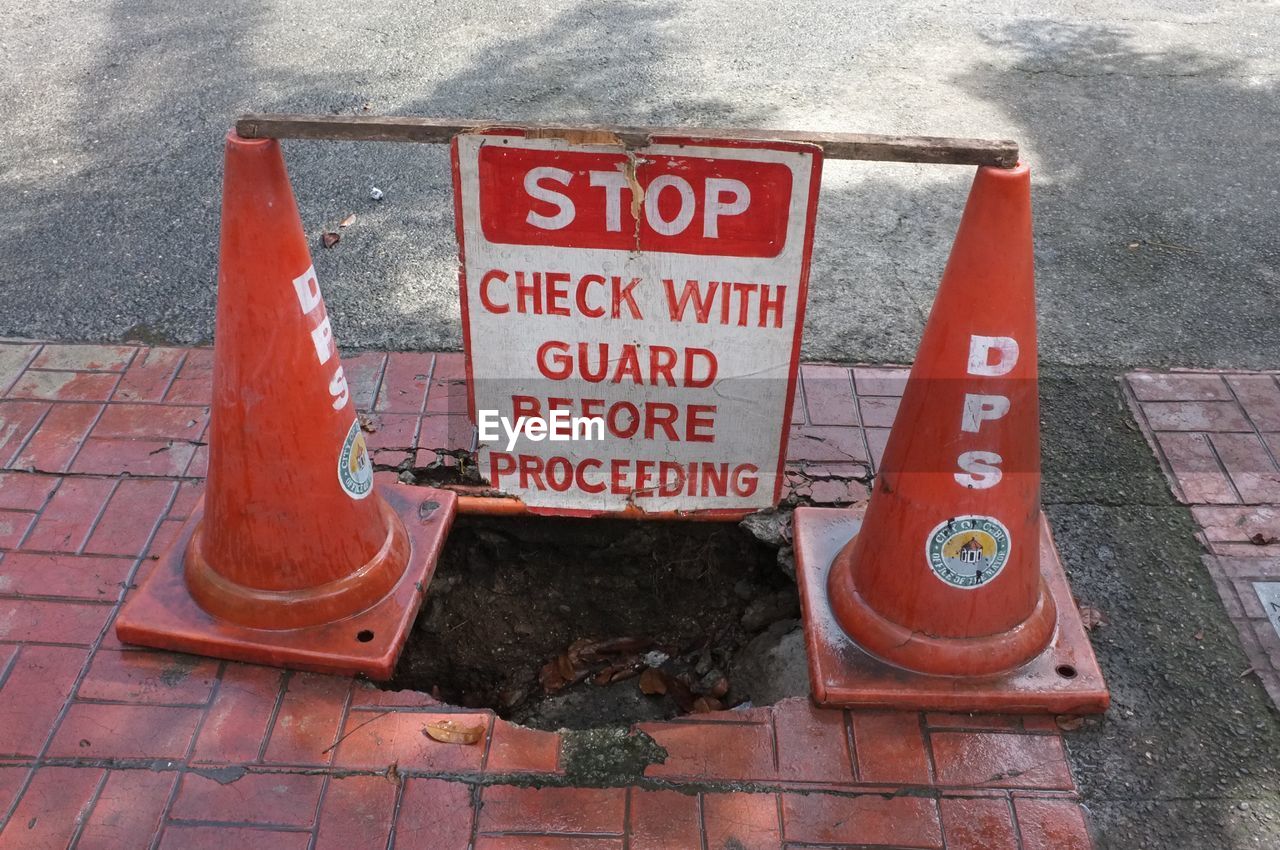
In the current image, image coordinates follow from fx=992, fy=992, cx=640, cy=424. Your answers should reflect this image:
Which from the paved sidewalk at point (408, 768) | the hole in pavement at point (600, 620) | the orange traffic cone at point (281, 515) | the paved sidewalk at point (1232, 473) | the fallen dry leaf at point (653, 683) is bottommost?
the fallen dry leaf at point (653, 683)

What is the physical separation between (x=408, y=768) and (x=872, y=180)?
3.65 meters

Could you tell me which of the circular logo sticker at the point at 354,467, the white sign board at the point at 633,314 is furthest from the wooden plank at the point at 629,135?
the circular logo sticker at the point at 354,467

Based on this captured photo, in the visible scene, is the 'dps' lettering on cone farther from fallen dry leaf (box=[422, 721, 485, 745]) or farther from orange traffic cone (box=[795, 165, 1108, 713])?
fallen dry leaf (box=[422, 721, 485, 745])

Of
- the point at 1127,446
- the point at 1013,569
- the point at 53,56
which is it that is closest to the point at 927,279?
the point at 1127,446

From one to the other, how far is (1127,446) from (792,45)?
3840 millimetres

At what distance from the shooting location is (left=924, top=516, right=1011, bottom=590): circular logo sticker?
236 cm

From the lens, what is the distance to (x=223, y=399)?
7.73 feet

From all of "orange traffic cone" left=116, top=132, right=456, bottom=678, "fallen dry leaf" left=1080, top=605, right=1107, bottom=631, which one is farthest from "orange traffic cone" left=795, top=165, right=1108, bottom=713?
"orange traffic cone" left=116, top=132, right=456, bottom=678

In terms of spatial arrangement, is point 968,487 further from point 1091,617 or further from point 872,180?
point 872,180

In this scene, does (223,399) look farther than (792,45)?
No

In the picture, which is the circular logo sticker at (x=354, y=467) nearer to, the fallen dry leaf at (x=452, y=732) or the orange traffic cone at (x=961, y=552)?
the fallen dry leaf at (x=452, y=732)

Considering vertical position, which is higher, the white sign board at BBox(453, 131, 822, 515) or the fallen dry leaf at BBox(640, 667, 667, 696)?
the white sign board at BBox(453, 131, 822, 515)

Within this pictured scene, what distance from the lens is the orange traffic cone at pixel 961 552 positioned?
2201 mm

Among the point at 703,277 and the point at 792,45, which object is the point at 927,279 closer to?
the point at 703,277
